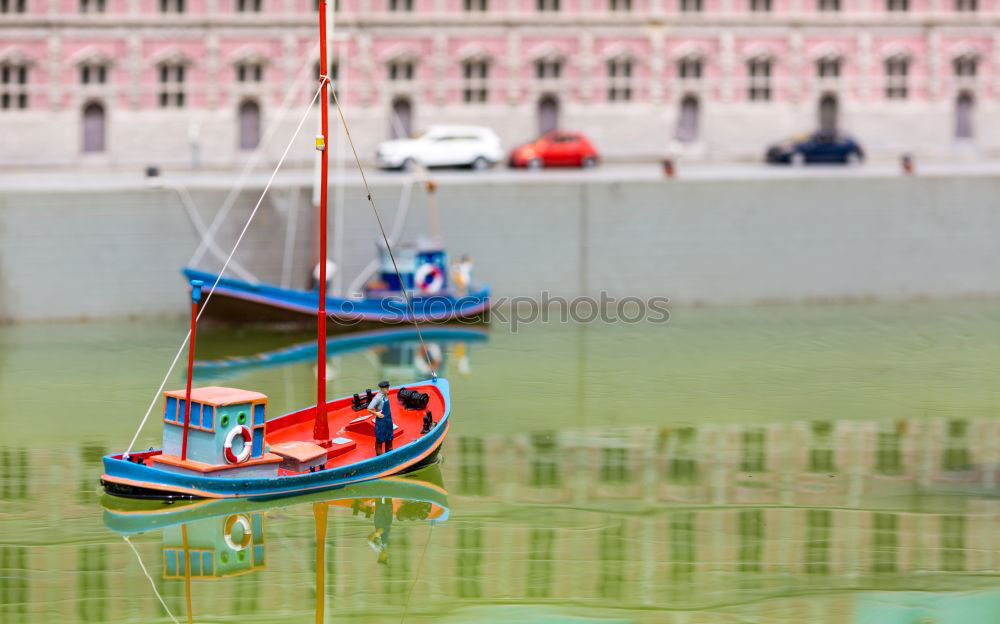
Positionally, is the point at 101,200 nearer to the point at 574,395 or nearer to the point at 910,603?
the point at 574,395

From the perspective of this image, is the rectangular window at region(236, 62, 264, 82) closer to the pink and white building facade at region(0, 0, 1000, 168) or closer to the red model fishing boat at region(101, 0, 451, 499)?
the pink and white building facade at region(0, 0, 1000, 168)

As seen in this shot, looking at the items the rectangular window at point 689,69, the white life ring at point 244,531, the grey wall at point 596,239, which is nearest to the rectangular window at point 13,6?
the grey wall at point 596,239

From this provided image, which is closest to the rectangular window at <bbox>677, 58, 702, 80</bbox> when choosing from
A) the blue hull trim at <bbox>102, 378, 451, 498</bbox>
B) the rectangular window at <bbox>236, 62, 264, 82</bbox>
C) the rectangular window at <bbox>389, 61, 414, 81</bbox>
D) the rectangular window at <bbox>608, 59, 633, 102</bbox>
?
the rectangular window at <bbox>608, 59, 633, 102</bbox>

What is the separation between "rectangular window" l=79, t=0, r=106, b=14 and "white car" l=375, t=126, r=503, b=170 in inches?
493

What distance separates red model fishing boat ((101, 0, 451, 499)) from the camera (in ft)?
69.3

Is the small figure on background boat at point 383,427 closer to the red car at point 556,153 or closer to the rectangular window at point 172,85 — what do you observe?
the red car at point 556,153

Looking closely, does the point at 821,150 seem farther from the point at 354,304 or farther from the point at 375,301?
the point at 354,304

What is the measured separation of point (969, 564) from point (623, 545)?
462 cm

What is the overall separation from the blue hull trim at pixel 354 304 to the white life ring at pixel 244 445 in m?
14.0

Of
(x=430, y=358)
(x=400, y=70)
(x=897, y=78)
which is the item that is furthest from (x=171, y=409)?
(x=897, y=78)

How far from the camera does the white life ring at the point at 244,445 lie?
69.2 ft

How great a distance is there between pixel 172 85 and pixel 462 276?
59.8 feet

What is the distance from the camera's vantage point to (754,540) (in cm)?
2025

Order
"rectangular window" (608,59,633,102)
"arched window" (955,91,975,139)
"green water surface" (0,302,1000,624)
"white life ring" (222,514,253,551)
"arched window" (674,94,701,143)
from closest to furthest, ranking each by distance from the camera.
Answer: "green water surface" (0,302,1000,624)
"white life ring" (222,514,253,551)
"rectangular window" (608,59,633,102)
"arched window" (674,94,701,143)
"arched window" (955,91,975,139)
